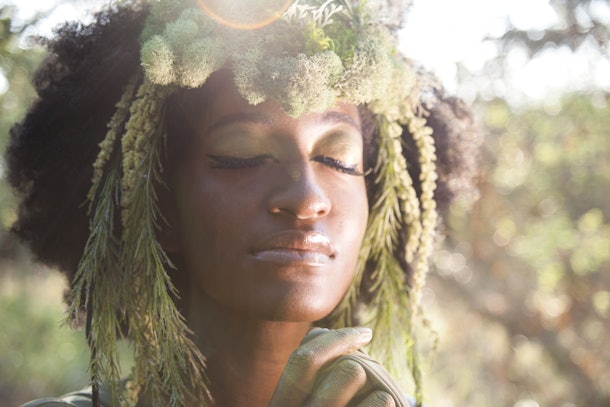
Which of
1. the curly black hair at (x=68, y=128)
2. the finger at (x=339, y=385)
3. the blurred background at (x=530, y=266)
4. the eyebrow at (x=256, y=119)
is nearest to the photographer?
the finger at (x=339, y=385)

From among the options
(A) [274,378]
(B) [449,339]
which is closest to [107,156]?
(A) [274,378]

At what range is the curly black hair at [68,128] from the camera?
87.9 inches

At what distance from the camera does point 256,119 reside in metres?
1.98

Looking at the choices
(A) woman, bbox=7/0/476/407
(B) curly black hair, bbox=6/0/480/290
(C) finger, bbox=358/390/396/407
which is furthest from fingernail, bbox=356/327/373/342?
(B) curly black hair, bbox=6/0/480/290

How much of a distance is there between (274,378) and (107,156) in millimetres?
766

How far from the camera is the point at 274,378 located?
2043 millimetres

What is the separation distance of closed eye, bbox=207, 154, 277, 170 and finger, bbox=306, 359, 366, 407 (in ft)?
1.88

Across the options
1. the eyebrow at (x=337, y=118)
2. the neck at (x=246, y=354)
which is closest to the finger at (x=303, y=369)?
the neck at (x=246, y=354)

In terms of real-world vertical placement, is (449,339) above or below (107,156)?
below

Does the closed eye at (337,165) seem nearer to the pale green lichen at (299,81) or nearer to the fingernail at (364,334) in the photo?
the pale green lichen at (299,81)

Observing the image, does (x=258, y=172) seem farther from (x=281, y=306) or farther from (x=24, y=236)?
(x=24, y=236)

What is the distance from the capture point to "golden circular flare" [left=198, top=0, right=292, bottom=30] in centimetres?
200

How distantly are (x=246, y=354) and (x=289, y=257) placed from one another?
1.10 ft

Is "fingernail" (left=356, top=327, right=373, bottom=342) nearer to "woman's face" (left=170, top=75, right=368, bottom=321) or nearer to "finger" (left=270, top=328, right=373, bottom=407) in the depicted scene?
"finger" (left=270, top=328, right=373, bottom=407)
